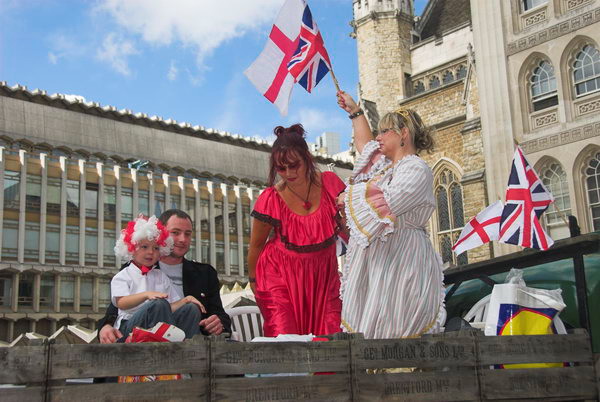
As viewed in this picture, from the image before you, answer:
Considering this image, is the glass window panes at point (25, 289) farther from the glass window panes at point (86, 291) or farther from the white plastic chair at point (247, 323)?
the white plastic chair at point (247, 323)

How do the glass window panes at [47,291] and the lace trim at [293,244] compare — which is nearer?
the lace trim at [293,244]

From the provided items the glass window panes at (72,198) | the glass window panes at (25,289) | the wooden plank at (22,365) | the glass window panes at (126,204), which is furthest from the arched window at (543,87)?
the glass window panes at (126,204)

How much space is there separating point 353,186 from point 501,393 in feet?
5.27

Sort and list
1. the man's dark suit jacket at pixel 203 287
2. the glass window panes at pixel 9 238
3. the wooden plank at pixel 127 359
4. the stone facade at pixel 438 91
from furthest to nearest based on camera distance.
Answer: the glass window panes at pixel 9 238, the stone facade at pixel 438 91, the man's dark suit jacket at pixel 203 287, the wooden plank at pixel 127 359

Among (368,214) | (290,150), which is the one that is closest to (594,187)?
(290,150)

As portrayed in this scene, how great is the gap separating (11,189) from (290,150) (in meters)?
44.0

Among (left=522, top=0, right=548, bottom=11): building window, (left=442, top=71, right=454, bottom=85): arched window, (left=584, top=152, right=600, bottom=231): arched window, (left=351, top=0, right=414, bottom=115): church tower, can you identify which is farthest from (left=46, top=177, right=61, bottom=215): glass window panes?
(left=584, top=152, right=600, bottom=231): arched window

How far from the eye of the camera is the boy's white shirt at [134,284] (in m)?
4.78

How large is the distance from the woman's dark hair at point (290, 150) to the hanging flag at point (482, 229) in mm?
4424

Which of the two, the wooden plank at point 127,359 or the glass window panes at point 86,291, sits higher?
the glass window panes at point 86,291

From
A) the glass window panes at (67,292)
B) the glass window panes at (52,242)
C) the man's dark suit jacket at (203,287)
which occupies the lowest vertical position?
the man's dark suit jacket at (203,287)

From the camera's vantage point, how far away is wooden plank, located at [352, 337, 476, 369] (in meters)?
3.29

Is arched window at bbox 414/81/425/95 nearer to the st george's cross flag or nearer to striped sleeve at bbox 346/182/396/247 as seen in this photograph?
the st george's cross flag

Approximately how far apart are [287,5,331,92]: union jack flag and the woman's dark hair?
131 cm
